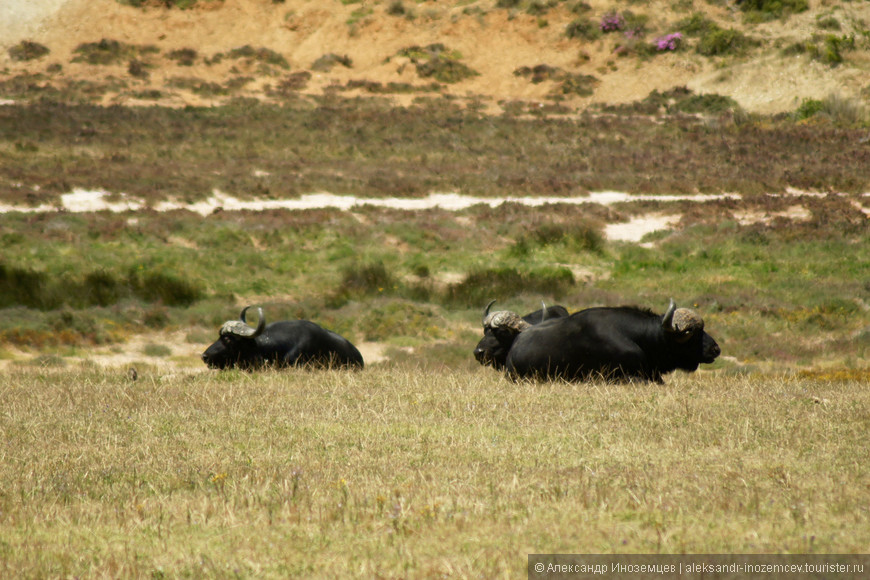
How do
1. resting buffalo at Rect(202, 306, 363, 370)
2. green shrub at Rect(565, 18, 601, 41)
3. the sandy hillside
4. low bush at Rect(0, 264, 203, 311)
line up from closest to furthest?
resting buffalo at Rect(202, 306, 363, 370) < low bush at Rect(0, 264, 203, 311) < the sandy hillside < green shrub at Rect(565, 18, 601, 41)

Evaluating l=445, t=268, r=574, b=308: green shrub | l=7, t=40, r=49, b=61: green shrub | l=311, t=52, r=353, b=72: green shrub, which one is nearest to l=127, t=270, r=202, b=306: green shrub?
l=445, t=268, r=574, b=308: green shrub

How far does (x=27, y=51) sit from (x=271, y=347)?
62.0 metres

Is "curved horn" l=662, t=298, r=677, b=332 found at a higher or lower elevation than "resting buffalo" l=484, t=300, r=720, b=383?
higher

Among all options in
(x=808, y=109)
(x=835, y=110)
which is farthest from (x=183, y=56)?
(x=835, y=110)

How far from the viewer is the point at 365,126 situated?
2122 inches

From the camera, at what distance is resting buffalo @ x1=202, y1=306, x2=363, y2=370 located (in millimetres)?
15156

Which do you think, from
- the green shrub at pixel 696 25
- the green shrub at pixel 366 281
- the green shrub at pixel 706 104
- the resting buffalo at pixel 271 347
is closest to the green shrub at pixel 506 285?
the green shrub at pixel 366 281

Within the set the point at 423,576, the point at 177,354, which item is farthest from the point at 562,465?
the point at 177,354

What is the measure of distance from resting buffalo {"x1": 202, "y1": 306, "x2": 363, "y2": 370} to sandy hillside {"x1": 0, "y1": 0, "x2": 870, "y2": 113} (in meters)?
47.5

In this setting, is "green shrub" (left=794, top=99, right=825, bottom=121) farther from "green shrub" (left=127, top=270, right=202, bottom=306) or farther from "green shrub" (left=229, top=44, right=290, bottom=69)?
"green shrub" (left=127, top=270, right=202, bottom=306)

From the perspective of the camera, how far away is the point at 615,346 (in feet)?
41.2

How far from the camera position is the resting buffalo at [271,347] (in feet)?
49.7

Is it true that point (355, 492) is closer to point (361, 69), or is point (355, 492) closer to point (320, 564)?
point (320, 564)

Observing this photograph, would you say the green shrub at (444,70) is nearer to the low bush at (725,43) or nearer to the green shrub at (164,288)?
the low bush at (725,43)
